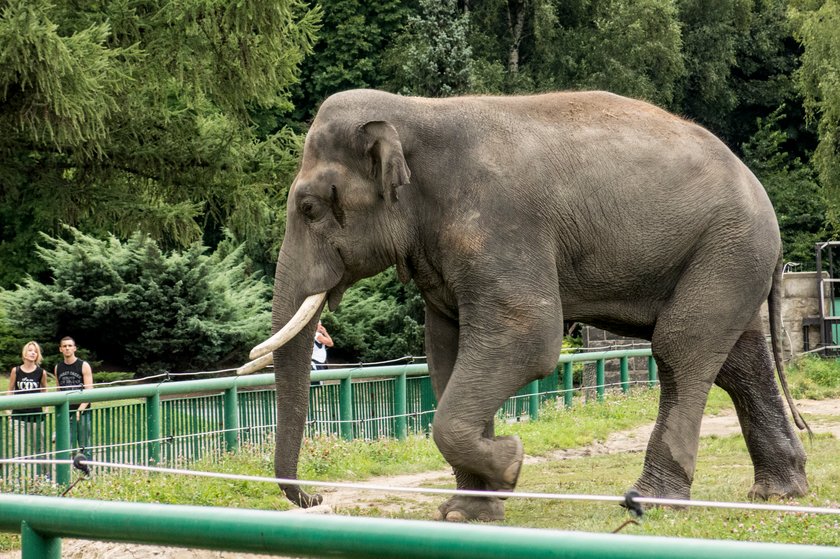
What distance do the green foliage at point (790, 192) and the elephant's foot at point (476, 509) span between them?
37.5 metres

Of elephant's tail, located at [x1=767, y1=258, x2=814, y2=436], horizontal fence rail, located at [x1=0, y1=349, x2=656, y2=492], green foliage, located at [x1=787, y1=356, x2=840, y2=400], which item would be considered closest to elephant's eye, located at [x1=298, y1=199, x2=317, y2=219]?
horizontal fence rail, located at [x1=0, y1=349, x2=656, y2=492]

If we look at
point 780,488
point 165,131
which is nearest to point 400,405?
point 780,488

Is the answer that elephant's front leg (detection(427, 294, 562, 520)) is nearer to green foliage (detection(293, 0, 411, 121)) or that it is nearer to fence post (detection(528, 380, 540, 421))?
fence post (detection(528, 380, 540, 421))

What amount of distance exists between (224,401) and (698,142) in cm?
506

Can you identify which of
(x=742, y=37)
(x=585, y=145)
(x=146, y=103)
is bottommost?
(x=585, y=145)

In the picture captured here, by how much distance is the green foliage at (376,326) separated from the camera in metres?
33.1

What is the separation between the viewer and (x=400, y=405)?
1430cm

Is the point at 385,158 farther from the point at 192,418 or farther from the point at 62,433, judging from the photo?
the point at 192,418

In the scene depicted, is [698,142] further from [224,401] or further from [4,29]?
[4,29]

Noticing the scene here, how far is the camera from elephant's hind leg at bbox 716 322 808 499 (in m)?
9.16

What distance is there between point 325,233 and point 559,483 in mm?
3550

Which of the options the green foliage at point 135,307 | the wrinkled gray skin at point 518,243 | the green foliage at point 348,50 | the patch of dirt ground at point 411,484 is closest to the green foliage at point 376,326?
the green foliage at point 135,307

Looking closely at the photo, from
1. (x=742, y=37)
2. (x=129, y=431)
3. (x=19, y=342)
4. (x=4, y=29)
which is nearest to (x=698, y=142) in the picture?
(x=129, y=431)

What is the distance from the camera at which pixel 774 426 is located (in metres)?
9.29
